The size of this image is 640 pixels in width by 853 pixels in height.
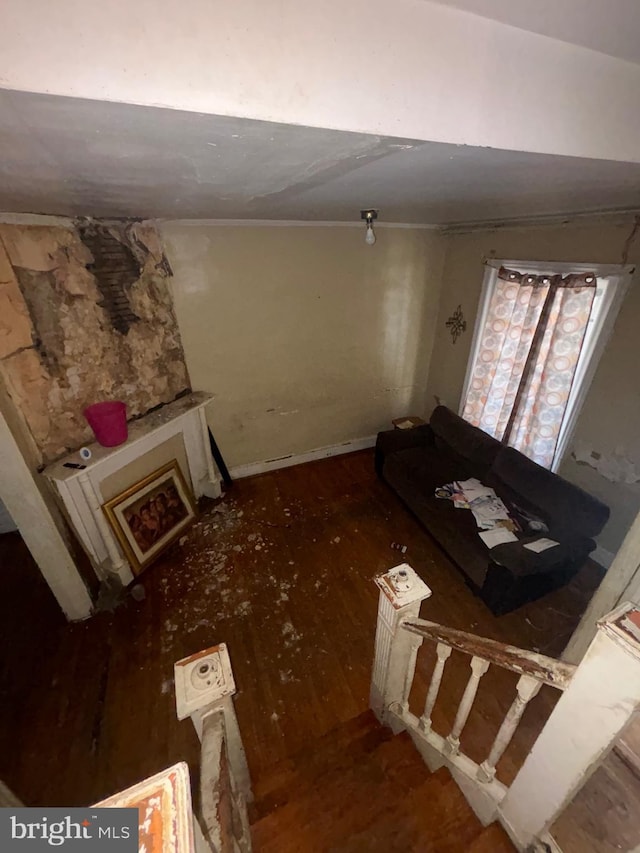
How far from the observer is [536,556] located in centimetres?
225

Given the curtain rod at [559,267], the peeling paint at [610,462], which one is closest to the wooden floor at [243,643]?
the peeling paint at [610,462]

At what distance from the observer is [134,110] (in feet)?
1.80

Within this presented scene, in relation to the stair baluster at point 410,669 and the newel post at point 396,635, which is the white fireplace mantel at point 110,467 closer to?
the newel post at point 396,635

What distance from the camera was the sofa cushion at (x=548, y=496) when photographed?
2346mm

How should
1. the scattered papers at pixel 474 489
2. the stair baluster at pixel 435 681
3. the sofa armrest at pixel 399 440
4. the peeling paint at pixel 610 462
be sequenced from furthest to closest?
the sofa armrest at pixel 399 440 < the scattered papers at pixel 474 489 < the peeling paint at pixel 610 462 < the stair baluster at pixel 435 681

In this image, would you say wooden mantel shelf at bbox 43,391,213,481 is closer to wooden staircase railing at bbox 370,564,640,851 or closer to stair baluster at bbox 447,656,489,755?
wooden staircase railing at bbox 370,564,640,851

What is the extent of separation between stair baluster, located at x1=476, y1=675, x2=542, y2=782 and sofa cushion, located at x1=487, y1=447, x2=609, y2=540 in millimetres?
1518

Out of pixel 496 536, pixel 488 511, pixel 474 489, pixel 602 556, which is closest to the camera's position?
pixel 496 536

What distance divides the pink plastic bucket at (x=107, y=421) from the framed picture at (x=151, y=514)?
44 centimetres

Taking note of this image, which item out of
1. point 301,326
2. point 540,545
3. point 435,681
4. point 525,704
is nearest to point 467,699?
point 435,681

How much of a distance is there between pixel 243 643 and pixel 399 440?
2.21 metres

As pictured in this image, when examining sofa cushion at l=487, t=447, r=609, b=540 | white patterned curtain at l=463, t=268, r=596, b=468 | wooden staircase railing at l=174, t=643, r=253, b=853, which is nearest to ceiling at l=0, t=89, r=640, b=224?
white patterned curtain at l=463, t=268, r=596, b=468

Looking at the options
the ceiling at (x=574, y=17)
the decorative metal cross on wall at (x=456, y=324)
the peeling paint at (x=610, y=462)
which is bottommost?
the peeling paint at (x=610, y=462)

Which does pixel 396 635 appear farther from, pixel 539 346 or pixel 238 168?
pixel 539 346
